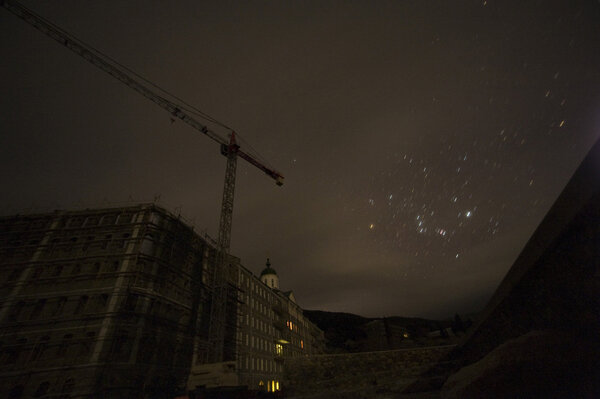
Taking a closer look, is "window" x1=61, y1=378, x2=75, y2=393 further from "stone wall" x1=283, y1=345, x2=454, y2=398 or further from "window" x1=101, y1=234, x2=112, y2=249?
"stone wall" x1=283, y1=345, x2=454, y2=398

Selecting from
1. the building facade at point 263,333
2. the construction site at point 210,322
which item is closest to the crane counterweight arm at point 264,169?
the construction site at point 210,322

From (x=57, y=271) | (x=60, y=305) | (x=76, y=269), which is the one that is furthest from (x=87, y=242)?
(x=60, y=305)

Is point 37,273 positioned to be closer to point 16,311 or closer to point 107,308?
point 16,311

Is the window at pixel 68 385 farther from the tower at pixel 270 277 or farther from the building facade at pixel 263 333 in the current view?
the tower at pixel 270 277

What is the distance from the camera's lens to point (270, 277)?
59.3 m

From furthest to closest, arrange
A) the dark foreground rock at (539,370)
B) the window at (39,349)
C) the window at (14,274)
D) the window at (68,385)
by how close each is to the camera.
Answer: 1. the window at (14,274)
2. the window at (39,349)
3. the window at (68,385)
4. the dark foreground rock at (539,370)

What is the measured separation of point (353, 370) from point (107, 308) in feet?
68.9

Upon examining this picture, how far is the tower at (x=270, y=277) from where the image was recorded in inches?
2293

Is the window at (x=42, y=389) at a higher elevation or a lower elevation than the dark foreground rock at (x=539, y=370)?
higher

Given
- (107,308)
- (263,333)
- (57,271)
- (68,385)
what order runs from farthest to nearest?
1. (263,333)
2. (57,271)
3. (107,308)
4. (68,385)

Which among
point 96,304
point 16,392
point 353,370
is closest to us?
point 353,370

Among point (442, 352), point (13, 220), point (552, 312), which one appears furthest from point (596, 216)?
point (13, 220)

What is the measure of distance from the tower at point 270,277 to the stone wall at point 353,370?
42.9 metres

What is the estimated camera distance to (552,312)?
3.26 metres
